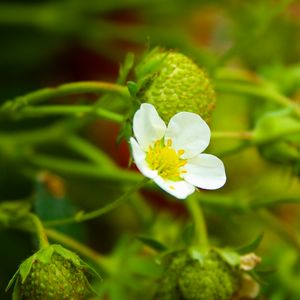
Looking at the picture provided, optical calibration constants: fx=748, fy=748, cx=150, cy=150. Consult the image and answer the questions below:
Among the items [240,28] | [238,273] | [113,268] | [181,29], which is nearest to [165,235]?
[113,268]

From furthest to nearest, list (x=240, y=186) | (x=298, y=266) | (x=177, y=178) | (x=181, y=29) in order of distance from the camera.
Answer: (x=181, y=29) < (x=240, y=186) < (x=298, y=266) < (x=177, y=178)

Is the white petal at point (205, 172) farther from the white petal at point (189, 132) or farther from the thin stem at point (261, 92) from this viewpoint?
the thin stem at point (261, 92)

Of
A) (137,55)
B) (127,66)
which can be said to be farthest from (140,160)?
(137,55)

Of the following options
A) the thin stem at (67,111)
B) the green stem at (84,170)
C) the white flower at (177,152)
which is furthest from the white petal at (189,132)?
the green stem at (84,170)

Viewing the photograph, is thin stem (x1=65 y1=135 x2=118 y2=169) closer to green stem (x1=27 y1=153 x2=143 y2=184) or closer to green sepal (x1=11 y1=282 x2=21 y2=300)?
green stem (x1=27 y1=153 x2=143 y2=184)

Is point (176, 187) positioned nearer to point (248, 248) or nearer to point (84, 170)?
point (248, 248)

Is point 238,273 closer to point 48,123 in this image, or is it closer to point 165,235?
point 165,235
